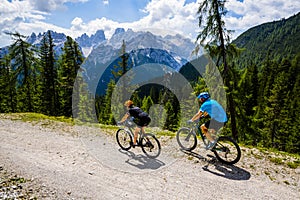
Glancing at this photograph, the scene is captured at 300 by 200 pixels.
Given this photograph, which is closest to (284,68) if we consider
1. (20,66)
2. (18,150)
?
(20,66)

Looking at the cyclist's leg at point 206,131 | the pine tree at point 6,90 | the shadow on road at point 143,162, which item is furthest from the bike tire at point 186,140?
the pine tree at point 6,90

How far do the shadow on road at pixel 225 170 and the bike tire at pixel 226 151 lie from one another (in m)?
0.21

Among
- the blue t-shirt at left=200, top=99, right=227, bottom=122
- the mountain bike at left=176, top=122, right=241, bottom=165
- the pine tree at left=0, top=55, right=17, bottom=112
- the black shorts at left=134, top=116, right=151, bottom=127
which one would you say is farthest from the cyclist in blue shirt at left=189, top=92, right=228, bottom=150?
the pine tree at left=0, top=55, right=17, bottom=112

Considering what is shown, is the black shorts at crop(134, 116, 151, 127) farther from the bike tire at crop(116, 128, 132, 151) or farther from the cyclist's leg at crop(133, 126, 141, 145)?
the bike tire at crop(116, 128, 132, 151)

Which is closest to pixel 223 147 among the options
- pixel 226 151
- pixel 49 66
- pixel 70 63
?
pixel 226 151

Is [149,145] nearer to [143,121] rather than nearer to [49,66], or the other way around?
[143,121]

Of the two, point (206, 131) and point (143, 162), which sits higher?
point (206, 131)

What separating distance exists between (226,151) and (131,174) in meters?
3.66

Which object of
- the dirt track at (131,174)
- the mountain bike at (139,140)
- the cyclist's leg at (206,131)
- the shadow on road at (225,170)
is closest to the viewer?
the dirt track at (131,174)

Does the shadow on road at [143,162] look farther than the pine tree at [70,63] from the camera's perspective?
No

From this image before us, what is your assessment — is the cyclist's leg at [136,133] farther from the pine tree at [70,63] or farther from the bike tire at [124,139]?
the pine tree at [70,63]

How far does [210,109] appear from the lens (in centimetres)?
823

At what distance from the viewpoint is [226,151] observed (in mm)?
8484

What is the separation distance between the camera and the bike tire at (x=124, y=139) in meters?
10.4
